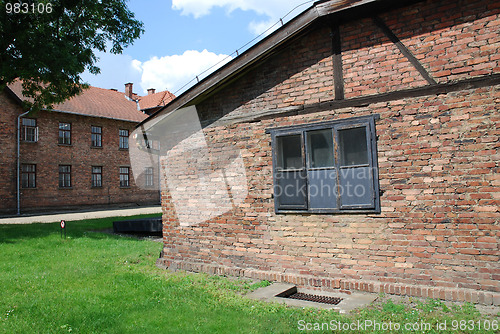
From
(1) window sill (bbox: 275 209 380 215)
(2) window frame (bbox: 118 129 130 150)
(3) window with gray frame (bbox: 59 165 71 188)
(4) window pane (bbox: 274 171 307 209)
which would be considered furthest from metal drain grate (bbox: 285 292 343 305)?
(2) window frame (bbox: 118 129 130 150)

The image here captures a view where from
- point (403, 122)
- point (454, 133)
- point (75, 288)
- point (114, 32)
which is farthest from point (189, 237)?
point (114, 32)

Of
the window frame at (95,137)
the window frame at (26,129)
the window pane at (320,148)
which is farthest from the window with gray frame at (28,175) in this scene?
the window pane at (320,148)

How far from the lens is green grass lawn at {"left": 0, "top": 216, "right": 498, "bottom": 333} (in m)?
4.55

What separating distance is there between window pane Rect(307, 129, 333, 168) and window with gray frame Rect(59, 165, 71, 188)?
83.0 feet

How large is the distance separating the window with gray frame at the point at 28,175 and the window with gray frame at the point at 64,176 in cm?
191

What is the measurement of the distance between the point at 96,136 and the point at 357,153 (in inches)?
1087

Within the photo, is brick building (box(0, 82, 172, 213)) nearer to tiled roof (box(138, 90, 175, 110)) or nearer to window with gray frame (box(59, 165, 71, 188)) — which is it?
window with gray frame (box(59, 165, 71, 188))

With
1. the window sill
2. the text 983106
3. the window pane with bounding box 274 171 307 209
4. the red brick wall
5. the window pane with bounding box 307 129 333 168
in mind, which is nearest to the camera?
the window sill

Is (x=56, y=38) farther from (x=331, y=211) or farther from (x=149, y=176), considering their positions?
(x=149, y=176)

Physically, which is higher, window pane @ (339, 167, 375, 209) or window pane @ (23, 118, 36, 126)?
window pane @ (23, 118, 36, 126)

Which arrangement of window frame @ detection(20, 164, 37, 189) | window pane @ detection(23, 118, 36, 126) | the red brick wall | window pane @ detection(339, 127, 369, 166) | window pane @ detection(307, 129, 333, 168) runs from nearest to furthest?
window pane @ detection(339, 127, 369, 166), window pane @ detection(307, 129, 333, 168), the red brick wall, window frame @ detection(20, 164, 37, 189), window pane @ detection(23, 118, 36, 126)

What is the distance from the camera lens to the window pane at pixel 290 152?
6.61 meters

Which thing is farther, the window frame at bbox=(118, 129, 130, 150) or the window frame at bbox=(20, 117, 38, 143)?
the window frame at bbox=(118, 129, 130, 150)

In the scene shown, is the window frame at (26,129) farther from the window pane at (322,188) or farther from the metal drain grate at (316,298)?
the metal drain grate at (316,298)
